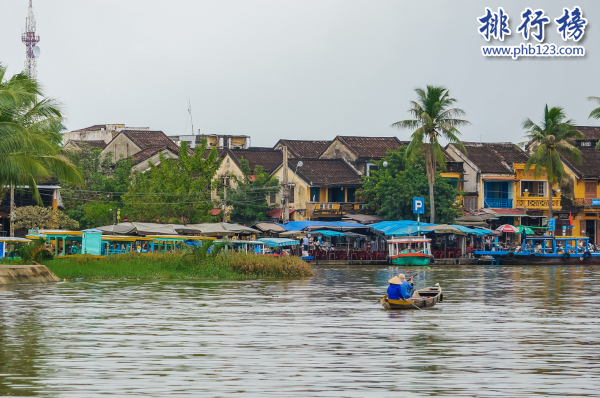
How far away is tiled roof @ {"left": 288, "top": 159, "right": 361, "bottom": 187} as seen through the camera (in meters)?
72.8

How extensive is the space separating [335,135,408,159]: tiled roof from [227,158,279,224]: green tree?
32.5 feet

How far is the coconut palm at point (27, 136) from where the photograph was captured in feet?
99.8

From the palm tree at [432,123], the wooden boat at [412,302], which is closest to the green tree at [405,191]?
the palm tree at [432,123]

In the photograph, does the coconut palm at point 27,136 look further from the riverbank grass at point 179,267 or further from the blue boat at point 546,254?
the blue boat at point 546,254

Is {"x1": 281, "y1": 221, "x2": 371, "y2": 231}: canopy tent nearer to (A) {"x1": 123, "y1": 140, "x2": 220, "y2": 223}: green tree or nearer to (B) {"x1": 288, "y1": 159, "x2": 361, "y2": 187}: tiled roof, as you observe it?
(A) {"x1": 123, "y1": 140, "x2": 220, "y2": 223}: green tree

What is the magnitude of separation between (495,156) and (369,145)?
10.7m

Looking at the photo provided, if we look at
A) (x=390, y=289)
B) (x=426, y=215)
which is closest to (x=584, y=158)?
(x=426, y=215)

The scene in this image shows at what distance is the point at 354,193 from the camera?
240ft

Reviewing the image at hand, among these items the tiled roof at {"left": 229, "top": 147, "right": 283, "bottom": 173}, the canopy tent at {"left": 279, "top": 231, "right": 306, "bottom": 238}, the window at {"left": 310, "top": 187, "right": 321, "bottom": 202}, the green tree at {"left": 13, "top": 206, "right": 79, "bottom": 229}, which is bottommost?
the canopy tent at {"left": 279, "top": 231, "right": 306, "bottom": 238}

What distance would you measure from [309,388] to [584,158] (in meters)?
71.4

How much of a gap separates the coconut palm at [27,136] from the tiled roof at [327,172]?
125ft

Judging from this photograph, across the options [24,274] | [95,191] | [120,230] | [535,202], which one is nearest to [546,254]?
[535,202]

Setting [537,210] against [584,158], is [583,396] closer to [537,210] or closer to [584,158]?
[537,210]

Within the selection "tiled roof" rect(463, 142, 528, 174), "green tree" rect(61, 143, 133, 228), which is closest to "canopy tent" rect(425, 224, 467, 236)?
"tiled roof" rect(463, 142, 528, 174)
